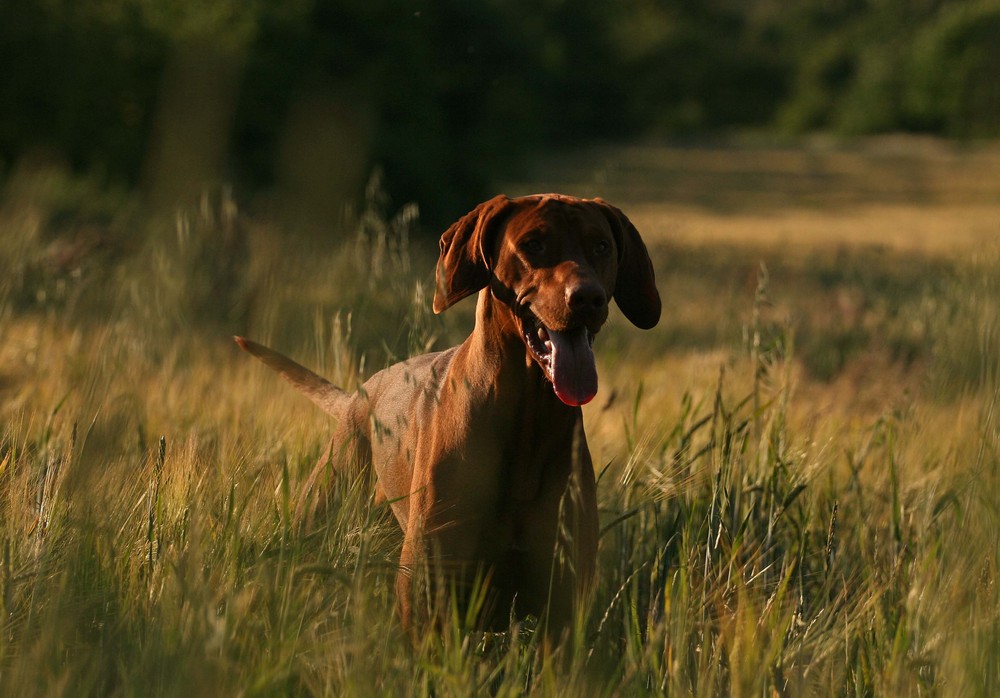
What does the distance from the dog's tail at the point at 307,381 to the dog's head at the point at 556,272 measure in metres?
0.76

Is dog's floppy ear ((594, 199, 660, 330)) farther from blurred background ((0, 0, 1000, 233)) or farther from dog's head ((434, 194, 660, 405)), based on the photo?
blurred background ((0, 0, 1000, 233))

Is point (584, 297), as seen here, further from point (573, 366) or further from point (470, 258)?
point (470, 258)

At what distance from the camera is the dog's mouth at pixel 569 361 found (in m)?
2.88

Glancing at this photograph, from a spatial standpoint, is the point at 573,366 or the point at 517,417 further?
the point at 517,417

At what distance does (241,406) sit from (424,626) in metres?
1.79

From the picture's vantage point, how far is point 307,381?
392 cm

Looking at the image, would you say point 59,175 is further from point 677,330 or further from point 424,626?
point 424,626

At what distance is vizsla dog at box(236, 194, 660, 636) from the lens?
9.58ft

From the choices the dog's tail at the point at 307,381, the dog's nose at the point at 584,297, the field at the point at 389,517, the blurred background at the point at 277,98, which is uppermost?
the blurred background at the point at 277,98

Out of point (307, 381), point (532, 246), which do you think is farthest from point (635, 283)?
point (307, 381)

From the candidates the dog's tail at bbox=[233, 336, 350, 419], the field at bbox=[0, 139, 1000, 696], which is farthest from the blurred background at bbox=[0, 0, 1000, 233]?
the dog's tail at bbox=[233, 336, 350, 419]

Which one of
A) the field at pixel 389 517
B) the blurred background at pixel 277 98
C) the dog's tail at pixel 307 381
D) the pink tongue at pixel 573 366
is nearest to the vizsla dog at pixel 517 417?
the pink tongue at pixel 573 366

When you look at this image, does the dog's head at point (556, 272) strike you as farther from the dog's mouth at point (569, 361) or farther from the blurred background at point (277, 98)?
the blurred background at point (277, 98)

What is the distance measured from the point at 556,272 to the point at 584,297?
12 centimetres
